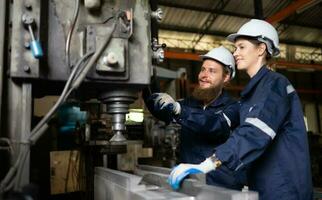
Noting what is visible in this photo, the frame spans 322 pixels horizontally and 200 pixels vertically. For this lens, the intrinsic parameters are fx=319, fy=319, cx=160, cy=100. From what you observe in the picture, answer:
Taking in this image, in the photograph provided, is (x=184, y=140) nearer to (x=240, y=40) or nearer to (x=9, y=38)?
(x=240, y=40)

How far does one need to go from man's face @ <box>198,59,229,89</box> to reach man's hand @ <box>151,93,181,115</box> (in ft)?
1.45

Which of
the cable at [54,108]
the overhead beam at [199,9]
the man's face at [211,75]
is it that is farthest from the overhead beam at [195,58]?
the cable at [54,108]

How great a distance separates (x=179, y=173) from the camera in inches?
43.0

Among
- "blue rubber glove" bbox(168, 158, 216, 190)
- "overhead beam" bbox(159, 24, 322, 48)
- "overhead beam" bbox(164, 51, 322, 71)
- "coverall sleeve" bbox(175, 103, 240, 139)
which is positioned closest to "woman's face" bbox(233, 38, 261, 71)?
"coverall sleeve" bbox(175, 103, 240, 139)

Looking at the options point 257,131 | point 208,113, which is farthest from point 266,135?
point 208,113

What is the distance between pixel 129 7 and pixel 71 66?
296mm

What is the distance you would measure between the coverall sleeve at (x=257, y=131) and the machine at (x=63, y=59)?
16.2 inches

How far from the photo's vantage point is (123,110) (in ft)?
3.76

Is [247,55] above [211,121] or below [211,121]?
above

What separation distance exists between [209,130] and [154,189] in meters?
0.87

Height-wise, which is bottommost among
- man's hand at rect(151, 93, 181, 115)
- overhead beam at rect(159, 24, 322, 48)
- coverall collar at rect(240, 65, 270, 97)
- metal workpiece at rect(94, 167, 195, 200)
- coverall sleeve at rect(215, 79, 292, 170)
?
metal workpiece at rect(94, 167, 195, 200)

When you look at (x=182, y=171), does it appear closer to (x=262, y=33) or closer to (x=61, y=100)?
(x=61, y=100)

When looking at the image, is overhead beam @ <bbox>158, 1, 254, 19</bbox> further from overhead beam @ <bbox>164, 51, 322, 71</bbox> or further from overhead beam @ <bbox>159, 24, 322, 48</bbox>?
overhead beam @ <bbox>164, 51, 322, 71</bbox>

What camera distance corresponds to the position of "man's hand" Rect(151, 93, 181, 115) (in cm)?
182
